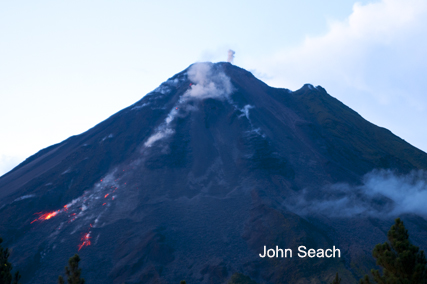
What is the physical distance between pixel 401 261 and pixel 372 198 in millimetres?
55848

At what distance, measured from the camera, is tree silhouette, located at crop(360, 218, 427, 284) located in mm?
16109

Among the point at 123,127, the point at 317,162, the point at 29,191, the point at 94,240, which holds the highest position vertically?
the point at 123,127

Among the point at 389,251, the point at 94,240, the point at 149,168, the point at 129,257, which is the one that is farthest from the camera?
the point at 149,168

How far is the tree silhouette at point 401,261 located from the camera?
1611 cm

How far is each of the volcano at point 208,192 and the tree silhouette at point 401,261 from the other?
30576 mm

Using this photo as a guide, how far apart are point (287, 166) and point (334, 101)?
1901 inches

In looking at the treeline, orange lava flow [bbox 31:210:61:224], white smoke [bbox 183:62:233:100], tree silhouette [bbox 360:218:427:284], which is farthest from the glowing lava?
white smoke [bbox 183:62:233:100]

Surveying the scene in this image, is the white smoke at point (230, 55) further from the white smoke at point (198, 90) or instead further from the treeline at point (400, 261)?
the treeline at point (400, 261)

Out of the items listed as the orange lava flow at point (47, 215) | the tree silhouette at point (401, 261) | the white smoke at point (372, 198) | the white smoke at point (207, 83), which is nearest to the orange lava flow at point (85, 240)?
the orange lava flow at point (47, 215)

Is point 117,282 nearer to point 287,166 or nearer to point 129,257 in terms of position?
point 129,257

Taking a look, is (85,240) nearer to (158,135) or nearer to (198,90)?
(158,135)

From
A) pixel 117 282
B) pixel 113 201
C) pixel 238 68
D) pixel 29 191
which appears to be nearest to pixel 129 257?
pixel 117 282

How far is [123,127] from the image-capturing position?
277 ft

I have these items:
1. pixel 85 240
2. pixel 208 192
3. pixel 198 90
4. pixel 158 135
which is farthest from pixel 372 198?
pixel 85 240
